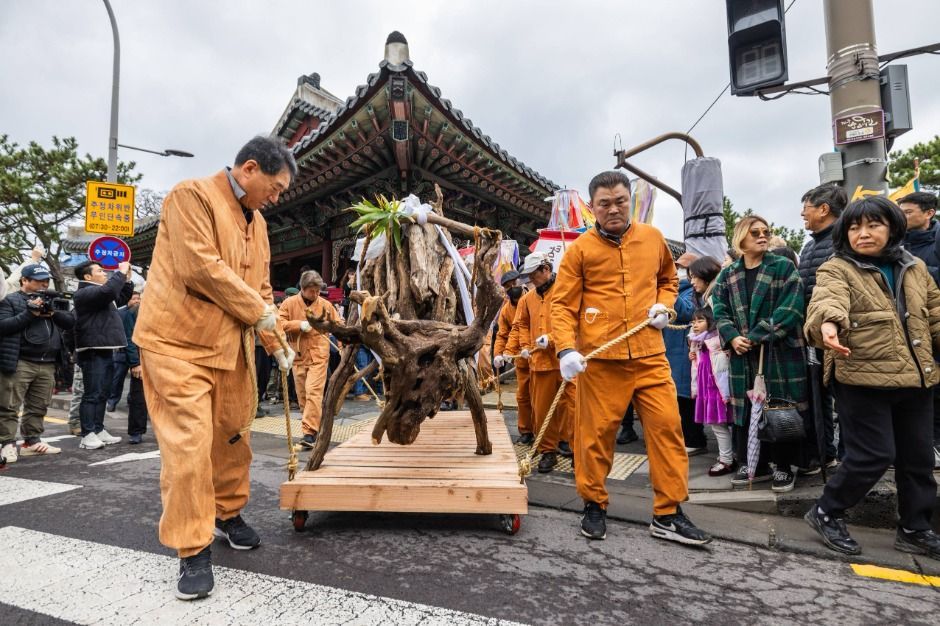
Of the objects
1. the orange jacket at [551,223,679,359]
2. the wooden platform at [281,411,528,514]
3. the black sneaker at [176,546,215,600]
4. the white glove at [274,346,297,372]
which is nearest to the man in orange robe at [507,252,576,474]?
Answer: the wooden platform at [281,411,528,514]

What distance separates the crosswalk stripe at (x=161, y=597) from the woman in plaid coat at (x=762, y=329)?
8.56 ft

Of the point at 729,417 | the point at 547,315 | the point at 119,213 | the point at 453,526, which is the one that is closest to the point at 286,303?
the point at 547,315

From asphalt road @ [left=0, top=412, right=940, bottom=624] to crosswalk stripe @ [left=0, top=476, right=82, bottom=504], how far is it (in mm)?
375

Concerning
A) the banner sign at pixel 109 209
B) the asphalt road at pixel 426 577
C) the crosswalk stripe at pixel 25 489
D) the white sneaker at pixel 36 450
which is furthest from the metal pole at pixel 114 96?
the asphalt road at pixel 426 577

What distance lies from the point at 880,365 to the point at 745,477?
4.78ft

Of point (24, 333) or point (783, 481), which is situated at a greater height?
point (24, 333)

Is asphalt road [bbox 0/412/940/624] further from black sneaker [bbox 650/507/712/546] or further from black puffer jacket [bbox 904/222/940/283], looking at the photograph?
black puffer jacket [bbox 904/222/940/283]

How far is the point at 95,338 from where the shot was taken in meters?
5.68

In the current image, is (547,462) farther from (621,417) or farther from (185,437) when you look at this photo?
(185,437)

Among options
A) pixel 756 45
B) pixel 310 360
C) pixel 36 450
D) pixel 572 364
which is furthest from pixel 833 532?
pixel 36 450

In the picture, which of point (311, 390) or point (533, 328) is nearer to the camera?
point (533, 328)

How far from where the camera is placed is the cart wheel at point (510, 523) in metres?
2.86

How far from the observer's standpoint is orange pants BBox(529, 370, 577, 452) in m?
4.59

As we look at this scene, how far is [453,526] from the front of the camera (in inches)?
118
